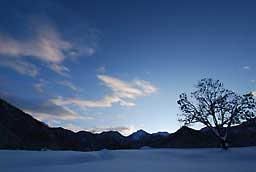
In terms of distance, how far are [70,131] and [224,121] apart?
140586 mm

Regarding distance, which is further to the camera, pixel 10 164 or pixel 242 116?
pixel 242 116

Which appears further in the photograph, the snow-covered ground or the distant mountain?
the distant mountain

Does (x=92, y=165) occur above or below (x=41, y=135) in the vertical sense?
below

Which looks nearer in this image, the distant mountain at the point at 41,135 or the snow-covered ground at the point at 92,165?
the snow-covered ground at the point at 92,165

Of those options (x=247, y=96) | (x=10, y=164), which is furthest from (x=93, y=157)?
(x=247, y=96)

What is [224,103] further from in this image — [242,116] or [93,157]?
[93,157]

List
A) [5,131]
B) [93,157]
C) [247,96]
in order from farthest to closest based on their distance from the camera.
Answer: [5,131], [247,96], [93,157]

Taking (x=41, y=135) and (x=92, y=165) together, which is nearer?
(x=92, y=165)

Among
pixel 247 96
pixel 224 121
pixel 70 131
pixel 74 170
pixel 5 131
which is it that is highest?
pixel 70 131

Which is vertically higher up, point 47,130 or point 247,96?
point 47,130

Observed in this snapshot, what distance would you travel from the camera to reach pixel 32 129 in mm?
125125

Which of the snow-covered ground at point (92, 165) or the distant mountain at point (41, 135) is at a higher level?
the distant mountain at point (41, 135)

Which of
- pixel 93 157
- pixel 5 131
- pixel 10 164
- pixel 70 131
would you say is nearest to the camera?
pixel 10 164

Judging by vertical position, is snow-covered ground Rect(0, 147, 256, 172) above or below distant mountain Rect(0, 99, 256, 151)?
below
